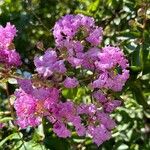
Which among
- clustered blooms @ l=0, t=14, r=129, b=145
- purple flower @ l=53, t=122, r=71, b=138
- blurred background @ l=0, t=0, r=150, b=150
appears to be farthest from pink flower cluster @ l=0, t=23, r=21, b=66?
blurred background @ l=0, t=0, r=150, b=150

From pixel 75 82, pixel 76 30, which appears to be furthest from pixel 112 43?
pixel 75 82

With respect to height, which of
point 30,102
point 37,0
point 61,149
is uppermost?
point 37,0

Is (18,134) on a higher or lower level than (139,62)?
lower

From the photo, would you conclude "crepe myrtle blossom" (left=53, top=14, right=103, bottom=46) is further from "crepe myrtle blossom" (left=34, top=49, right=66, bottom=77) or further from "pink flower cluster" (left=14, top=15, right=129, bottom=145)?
"crepe myrtle blossom" (left=34, top=49, right=66, bottom=77)

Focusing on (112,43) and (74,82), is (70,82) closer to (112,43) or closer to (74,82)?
(74,82)

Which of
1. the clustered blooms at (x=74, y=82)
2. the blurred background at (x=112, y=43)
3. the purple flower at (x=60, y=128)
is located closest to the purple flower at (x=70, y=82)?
the clustered blooms at (x=74, y=82)

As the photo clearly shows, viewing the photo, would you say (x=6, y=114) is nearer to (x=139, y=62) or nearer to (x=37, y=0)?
(x=139, y=62)

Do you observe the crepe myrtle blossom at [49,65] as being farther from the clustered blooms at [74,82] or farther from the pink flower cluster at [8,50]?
the pink flower cluster at [8,50]

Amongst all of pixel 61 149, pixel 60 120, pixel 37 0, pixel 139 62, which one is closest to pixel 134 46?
pixel 139 62
